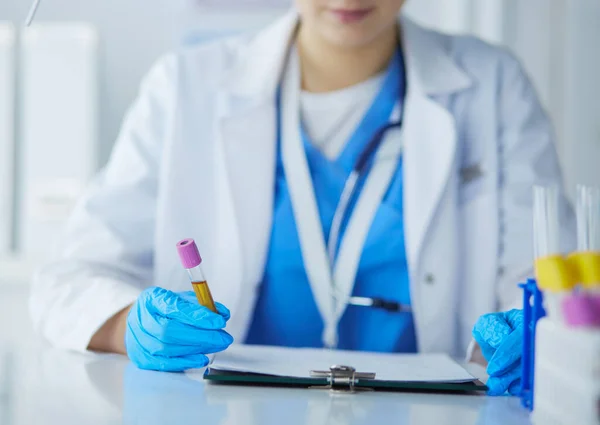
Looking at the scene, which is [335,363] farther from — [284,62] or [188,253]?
[284,62]

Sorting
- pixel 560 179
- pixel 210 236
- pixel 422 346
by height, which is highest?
pixel 560 179

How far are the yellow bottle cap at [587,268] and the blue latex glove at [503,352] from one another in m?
0.21

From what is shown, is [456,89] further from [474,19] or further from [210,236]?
[474,19]

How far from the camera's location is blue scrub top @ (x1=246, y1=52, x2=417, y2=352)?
1.40 metres

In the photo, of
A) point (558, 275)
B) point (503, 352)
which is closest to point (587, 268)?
point (558, 275)

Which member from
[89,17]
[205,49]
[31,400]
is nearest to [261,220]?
[205,49]

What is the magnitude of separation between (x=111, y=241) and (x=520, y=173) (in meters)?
0.71

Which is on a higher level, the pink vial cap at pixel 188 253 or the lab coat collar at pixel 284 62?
the lab coat collar at pixel 284 62

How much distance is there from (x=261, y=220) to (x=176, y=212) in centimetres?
15

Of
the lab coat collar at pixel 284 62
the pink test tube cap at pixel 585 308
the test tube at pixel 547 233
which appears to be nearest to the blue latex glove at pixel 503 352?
the test tube at pixel 547 233

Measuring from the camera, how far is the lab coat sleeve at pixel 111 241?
115 cm

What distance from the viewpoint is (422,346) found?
55.3 inches

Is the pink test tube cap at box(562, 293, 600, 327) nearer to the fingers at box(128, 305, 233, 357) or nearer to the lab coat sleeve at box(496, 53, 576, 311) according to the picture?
the fingers at box(128, 305, 233, 357)

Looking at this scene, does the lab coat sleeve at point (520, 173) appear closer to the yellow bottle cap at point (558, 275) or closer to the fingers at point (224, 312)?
the fingers at point (224, 312)
